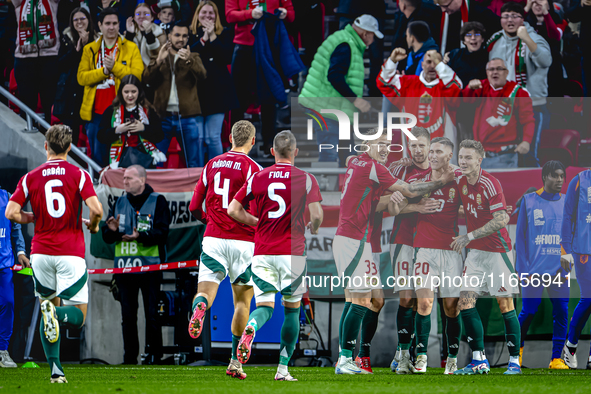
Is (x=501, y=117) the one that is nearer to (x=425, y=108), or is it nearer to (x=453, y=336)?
(x=425, y=108)

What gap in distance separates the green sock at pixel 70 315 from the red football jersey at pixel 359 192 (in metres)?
2.85

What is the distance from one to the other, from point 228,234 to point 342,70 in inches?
181

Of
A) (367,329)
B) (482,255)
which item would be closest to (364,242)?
(367,329)

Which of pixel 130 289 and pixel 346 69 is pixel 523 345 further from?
pixel 130 289

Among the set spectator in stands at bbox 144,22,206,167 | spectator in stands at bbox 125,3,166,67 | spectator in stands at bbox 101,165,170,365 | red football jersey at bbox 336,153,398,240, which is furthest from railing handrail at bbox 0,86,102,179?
A: red football jersey at bbox 336,153,398,240

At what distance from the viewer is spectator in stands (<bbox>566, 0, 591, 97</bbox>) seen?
930cm

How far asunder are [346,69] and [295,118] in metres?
1.01

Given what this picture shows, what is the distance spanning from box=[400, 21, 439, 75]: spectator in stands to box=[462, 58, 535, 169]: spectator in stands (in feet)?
2.57

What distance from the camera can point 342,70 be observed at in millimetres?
9484

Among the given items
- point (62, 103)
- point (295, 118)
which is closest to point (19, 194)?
point (295, 118)

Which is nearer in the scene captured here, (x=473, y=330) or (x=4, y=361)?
(x=473, y=330)

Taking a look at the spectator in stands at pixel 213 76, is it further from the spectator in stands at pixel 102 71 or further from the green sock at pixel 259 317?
the green sock at pixel 259 317

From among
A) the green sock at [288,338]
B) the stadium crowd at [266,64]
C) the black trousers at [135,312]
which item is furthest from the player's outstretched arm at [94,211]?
the stadium crowd at [266,64]

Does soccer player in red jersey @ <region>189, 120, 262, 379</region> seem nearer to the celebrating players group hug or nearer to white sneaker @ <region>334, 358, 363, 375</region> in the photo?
the celebrating players group hug
